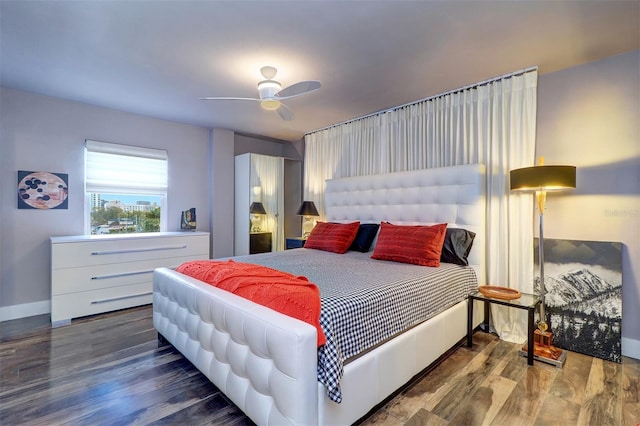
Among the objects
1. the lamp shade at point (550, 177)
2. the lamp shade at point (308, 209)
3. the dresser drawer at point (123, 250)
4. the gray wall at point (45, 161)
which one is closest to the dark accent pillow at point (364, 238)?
the lamp shade at point (308, 209)

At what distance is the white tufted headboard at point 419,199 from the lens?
9.39 feet

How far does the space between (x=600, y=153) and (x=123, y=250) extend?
4.74 metres

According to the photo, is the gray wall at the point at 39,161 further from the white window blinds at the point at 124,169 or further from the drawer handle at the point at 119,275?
the drawer handle at the point at 119,275

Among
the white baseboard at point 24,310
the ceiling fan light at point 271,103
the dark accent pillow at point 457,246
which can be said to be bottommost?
the white baseboard at point 24,310

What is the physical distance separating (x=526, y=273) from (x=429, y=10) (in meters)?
2.30

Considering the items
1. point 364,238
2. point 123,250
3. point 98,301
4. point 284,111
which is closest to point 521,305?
point 364,238

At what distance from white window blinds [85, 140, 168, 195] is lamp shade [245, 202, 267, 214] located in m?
1.23

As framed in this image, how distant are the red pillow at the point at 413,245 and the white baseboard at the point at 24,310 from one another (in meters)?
3.71

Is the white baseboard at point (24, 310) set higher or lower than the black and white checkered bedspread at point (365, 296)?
lower

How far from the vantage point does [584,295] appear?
2482 mm

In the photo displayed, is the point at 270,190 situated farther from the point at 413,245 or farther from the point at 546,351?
the point at 546,351

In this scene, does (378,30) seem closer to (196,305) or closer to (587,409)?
(196,305)

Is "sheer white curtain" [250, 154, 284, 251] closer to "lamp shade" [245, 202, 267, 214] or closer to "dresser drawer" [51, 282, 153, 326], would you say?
"lamp shade" [245, 202, 267, 214]

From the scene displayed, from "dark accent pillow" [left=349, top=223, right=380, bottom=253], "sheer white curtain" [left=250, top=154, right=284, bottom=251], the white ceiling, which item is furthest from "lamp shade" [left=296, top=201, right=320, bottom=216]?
the white ceiling
